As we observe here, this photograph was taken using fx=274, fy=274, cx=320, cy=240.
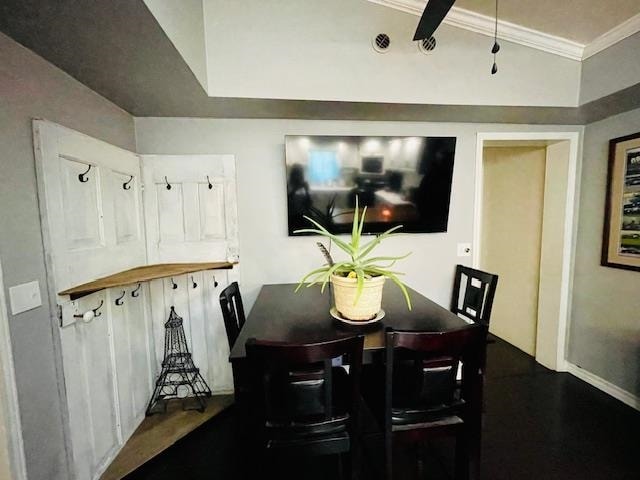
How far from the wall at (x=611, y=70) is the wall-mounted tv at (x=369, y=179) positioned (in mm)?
1021

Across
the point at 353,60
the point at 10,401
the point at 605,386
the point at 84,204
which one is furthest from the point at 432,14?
the point at 605,386

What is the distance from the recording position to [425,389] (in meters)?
1.16

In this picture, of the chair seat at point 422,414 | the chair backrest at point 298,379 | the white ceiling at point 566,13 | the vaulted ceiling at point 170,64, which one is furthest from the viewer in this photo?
the white ceiling at point 566,13

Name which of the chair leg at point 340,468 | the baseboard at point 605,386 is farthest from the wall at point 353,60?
the baseboard at point 605,386

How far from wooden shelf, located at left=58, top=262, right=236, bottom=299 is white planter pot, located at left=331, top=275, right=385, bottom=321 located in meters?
1.00

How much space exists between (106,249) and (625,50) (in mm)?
3650

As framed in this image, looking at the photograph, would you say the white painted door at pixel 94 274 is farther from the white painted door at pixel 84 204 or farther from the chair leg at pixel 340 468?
the chair leg at pixel 340 468

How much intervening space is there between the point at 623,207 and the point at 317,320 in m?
2.61

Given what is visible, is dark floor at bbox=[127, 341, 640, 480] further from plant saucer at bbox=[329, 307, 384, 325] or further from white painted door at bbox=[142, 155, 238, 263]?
white painted door at bbox=[142, 155, 238, 263]

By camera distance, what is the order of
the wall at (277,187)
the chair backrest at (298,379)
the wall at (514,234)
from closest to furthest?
the chair backrest at (298,379)
the wall at (277,187)
the wall at (514,234)

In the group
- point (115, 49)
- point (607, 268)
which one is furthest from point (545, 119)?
point (115, 49)

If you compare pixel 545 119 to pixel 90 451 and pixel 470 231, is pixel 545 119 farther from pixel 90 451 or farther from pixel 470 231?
pixel 90 451

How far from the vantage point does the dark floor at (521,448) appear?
160 centimetres

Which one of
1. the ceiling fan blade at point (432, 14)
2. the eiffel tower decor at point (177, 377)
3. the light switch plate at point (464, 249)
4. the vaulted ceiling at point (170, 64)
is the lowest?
the eiffel tower decor at point (177, 377)
